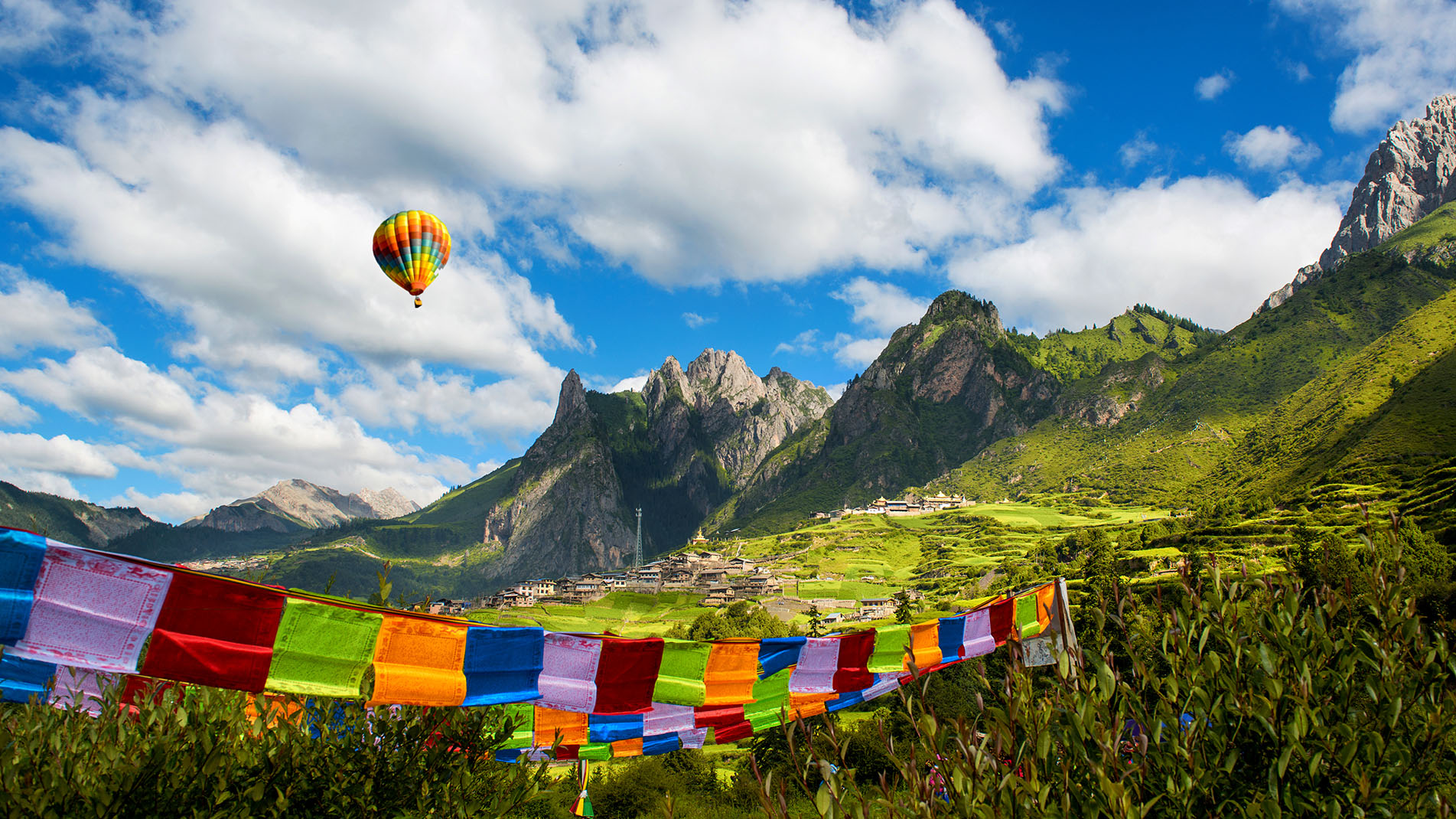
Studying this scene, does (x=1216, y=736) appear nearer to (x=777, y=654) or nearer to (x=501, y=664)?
(x=777, y=654)

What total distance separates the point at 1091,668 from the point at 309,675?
639cm

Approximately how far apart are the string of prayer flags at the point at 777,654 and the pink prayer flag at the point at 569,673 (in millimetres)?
2287

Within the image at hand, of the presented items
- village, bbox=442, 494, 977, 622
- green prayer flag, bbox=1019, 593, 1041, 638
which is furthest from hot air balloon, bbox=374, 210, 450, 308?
village, bbox=442, 494, 977, 622

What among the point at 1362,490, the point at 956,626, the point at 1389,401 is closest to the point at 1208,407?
the point at 1389,401

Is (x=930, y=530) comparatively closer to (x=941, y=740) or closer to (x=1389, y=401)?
(x=1389, y=401)

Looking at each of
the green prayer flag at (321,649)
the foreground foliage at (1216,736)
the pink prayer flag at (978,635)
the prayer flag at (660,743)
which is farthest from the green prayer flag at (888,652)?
the green prayer flag at (321,649)

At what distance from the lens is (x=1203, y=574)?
199 inches

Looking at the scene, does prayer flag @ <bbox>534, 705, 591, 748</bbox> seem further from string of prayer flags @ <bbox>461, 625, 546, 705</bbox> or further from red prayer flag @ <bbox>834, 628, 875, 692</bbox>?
red prayer flag @ <bbox>834, 628, 875, 692</bbox>

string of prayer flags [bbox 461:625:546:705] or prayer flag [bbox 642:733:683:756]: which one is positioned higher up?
string of prayer flags [bbox 461:625:546:705]

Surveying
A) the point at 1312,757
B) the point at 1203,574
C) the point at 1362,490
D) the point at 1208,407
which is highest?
the point at 1208,407

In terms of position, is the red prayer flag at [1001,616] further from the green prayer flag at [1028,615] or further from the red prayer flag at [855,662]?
the red prayer flag at [855,662]

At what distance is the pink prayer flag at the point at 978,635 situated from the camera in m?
10.4

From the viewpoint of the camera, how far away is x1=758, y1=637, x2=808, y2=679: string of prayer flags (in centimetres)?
877

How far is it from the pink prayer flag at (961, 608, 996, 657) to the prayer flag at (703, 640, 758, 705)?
3720 millimetres
